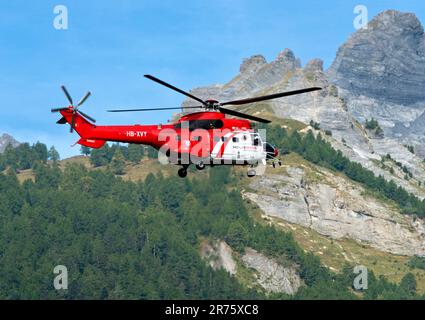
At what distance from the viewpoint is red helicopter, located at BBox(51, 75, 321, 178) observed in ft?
227

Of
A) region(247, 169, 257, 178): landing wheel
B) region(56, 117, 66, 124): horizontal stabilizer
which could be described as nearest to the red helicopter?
region(247, 169, 257, 178): landing wheel

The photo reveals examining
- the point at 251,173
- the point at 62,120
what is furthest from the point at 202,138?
the point at 62,120

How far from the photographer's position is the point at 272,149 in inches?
2894

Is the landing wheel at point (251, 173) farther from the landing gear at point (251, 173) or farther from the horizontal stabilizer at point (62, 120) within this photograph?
the horizontal stabilizer at point (62, 120)

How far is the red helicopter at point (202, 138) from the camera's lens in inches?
2729

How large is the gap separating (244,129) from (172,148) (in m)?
6.41

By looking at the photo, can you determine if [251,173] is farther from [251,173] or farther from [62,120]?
[62,120]

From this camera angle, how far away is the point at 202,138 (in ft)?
228

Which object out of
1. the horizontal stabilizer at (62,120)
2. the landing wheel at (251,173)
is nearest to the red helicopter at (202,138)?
the landing wheel at (251,173)

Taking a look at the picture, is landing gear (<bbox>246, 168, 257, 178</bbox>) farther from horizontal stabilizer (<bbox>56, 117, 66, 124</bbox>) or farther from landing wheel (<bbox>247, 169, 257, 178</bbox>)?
horizontal stabilizer (<bbox>56, 117, 66, 124</bbox>)
